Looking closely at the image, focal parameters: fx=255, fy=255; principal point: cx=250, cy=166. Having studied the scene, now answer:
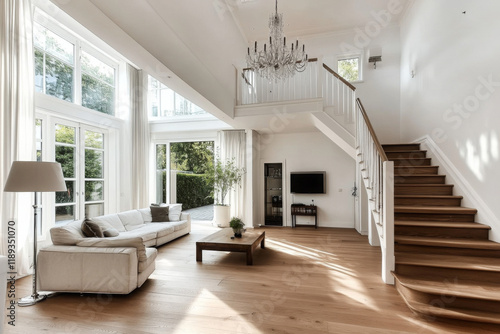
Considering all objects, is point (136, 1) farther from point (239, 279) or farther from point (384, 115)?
point (384, 115)

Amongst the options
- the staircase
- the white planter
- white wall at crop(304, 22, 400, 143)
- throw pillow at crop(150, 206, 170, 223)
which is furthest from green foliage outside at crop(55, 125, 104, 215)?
white wall at crop(304, 22, 400, 143)

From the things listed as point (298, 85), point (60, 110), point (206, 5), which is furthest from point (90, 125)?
point (298, 85)

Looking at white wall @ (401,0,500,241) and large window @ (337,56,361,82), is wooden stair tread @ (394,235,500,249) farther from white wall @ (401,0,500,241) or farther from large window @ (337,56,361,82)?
large window @ (337,56,361,82)

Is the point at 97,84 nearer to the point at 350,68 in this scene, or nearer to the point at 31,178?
the point at 31,178

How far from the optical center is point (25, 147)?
3.90 m

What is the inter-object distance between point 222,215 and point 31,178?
5.05m

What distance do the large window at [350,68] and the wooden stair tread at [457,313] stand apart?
19.1 ft

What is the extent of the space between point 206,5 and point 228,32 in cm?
128

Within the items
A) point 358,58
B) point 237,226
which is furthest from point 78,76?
point 358,58

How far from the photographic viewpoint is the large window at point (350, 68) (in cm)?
693

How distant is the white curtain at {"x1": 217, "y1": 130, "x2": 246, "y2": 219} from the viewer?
24.6 ft

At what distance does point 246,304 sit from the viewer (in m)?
2.83

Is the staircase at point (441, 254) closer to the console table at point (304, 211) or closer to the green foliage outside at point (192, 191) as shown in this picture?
the console table at point (304, 211)

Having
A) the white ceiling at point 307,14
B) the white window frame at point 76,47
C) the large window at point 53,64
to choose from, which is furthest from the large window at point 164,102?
the white ceiling at point 307,14
